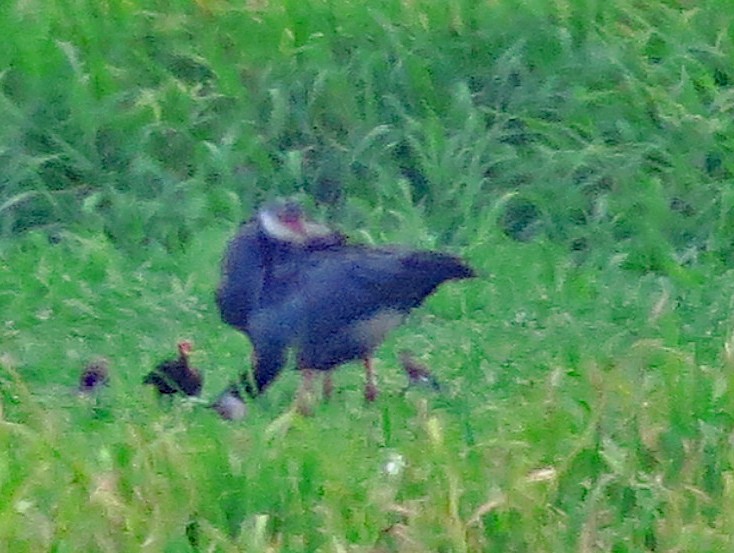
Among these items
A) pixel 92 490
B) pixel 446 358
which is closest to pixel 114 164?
pixel 446 358

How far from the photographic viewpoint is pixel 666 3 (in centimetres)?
701

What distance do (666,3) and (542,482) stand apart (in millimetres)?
3594

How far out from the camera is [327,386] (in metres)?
5.18

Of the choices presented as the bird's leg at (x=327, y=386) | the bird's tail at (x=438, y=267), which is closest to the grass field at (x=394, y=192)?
the bird's leg at (x=327, y=386)

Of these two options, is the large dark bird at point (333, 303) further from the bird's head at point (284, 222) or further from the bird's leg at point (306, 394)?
the bird's head at point (284, 222)

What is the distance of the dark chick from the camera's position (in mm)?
5137

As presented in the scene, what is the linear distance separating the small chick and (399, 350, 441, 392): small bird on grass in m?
0.52

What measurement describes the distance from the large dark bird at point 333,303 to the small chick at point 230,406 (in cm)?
6

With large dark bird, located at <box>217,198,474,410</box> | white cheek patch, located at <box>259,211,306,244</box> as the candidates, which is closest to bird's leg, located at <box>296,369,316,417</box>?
large dark bird, located at <box>217,198,474,410</box>

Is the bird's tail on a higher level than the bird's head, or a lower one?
higher

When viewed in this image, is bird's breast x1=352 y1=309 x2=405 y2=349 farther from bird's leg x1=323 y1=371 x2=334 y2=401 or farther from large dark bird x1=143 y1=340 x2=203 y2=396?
large dark bird x1=143 y1=340 x2=203 y2=396

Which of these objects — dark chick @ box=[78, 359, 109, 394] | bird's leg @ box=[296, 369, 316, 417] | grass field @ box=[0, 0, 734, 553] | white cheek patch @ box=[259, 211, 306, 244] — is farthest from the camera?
white cheek patch @ box=[259, 211, 306, 244]

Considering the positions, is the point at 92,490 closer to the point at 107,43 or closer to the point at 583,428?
the point at 583,428

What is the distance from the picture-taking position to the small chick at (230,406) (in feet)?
15.8
